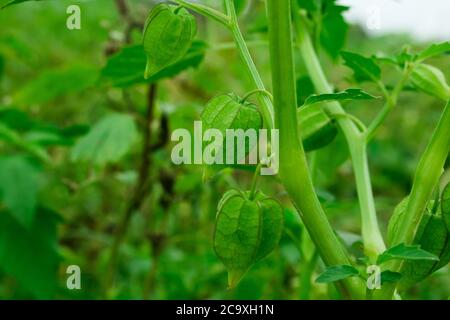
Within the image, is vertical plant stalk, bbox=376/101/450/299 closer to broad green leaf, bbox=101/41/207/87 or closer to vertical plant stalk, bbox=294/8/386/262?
vertical plant stalk, bbox=294/8/386/262

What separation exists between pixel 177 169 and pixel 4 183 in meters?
0.29

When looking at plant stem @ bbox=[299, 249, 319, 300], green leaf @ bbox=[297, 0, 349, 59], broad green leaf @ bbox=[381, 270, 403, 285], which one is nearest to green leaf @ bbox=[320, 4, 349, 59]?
green leaf @ bbox=[297, 0, 349, 59]

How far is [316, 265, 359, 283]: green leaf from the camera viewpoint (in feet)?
1.57

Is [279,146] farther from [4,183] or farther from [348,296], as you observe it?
[4,183]

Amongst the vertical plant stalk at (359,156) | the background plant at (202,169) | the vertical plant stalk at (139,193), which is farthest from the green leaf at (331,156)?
the vertical plant stalk at (139,193)

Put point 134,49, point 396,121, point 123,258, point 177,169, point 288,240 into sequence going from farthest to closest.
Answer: point 396,121
point 123,258
point 177,169
point 288,240
point 134,49

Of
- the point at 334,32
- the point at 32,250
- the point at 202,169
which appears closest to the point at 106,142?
the point at 32,250

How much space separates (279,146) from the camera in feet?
1.64

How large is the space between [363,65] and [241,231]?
22 centimetres

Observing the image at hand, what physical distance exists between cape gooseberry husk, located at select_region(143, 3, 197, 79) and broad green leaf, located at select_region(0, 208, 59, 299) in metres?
0.60

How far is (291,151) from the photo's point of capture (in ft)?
1.64

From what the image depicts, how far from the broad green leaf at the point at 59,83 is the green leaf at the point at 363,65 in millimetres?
614

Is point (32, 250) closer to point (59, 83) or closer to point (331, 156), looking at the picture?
point (59, 83)
